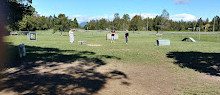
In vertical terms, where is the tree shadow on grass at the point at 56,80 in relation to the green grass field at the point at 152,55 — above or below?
below

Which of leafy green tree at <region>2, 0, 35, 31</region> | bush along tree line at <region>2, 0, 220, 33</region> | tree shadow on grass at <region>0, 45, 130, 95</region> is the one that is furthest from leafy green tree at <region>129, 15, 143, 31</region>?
tree shadow on grass at <region>0, 45, 130, 95</region>

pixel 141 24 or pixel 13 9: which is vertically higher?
pixel 141 24

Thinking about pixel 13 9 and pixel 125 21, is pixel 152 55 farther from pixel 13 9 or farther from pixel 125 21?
pixel 125 21

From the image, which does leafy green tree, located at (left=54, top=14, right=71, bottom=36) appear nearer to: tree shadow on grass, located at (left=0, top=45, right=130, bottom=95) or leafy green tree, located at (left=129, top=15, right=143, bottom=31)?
tree shadow on grass, located at (left=0, top=45, right=130, bottom=95)

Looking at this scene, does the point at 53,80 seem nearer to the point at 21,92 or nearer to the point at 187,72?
the point at 21,92

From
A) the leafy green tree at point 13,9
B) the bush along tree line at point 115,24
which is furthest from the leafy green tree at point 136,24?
the leafy green tree at point 13,9

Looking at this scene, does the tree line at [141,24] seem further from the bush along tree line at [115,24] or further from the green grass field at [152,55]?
the green grass field at [152,55]

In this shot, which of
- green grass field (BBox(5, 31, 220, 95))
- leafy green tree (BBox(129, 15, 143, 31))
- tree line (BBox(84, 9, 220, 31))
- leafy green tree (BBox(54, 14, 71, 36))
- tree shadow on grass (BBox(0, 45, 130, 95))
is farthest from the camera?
leafy green tree (BBox(129, 15, 143, 31))

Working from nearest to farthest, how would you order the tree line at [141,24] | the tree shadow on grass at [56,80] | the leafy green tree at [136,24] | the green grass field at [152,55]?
the tree shadow on grass at [56,80]
the green grass field at [152,55]
the tree line at [141,24]
the leafy green tree at [136,24]

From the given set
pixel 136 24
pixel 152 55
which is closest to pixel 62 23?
pixel 152 55

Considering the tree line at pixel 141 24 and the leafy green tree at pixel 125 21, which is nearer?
the tree line at pixel 141 24

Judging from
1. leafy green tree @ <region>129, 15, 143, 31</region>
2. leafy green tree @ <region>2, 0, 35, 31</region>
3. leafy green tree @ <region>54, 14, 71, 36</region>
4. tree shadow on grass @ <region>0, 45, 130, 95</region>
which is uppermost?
leafy green tree @ <region>129, 15, 143, 31</region>

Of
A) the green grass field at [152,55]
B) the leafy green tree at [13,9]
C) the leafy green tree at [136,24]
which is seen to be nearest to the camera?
the leafy green tree at [13,9]

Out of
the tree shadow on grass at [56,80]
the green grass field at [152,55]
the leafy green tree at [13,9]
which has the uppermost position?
the leafy green tree at [13,9]
